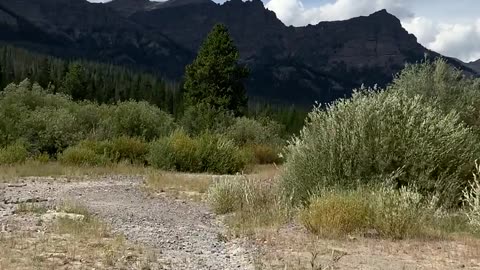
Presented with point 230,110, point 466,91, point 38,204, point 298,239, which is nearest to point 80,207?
point 38,204

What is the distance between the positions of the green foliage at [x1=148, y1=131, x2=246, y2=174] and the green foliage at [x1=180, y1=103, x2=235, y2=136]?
37.7 ft

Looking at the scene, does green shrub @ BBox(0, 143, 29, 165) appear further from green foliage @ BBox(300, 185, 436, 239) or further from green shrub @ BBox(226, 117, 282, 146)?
green foliage @ BBox(300, 185, 436, 239)

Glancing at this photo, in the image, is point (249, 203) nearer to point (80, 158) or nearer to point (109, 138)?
point (80, 158)

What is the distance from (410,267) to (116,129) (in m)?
24.3

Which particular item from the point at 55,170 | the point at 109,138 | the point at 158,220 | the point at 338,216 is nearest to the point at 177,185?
the point at 55,170

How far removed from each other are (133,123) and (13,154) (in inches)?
346

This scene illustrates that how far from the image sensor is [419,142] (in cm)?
1257

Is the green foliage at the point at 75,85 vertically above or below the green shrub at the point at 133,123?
below

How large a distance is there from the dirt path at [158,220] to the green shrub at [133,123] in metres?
11.0

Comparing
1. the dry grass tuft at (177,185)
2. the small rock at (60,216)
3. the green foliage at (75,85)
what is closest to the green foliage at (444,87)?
the dry grass tuft at (177,185)

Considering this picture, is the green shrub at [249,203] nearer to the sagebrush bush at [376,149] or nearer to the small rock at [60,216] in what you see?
the sagebrush bush at [376,149]

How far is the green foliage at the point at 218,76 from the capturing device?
43062mm

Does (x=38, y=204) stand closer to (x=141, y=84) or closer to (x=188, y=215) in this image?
(x=188, y=215)

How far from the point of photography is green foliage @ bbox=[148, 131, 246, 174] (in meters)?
24.6
